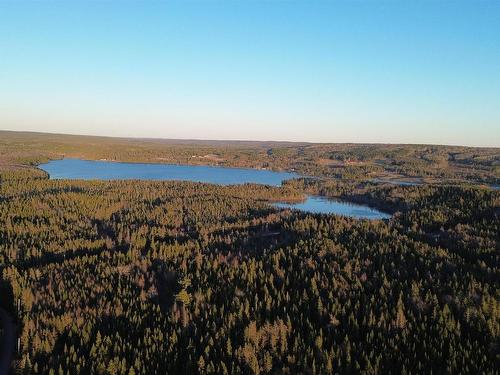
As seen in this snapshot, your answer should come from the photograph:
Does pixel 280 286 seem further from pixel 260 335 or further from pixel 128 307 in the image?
pixel 128 307

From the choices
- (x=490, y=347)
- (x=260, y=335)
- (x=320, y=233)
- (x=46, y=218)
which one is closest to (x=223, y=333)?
(x=260, y=335)

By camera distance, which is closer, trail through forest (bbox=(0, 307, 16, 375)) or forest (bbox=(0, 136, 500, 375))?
trail through forest (bbox=(0, 307, 16, 375))

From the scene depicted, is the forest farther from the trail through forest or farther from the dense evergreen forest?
the trail through forest

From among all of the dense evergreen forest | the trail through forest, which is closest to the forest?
the dense evergreen forest

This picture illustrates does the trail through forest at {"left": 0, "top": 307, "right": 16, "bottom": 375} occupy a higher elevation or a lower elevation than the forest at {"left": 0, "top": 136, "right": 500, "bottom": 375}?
lower

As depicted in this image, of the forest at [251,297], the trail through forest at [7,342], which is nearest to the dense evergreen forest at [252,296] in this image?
the forest at [251,297]

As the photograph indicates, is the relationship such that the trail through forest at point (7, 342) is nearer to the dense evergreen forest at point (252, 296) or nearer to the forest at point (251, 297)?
the forest at point (251, 297)

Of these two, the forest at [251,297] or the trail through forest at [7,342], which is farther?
the forest at [251,297]

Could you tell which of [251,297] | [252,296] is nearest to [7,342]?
[251,297]

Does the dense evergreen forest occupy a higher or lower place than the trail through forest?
higher
